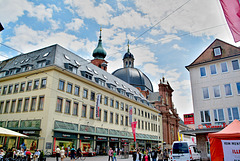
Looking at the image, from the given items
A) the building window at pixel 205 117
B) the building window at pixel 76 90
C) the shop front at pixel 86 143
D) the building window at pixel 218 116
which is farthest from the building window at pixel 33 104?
the building window at pixel 218 116

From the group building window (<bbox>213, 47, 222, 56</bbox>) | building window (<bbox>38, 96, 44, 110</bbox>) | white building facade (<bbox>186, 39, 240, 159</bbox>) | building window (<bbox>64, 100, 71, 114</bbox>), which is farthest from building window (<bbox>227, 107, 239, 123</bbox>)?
building window (<bbox>38, 96, 44, 110</bbox>)

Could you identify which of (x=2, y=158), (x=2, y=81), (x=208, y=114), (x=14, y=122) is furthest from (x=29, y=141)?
(x=208, y=114)

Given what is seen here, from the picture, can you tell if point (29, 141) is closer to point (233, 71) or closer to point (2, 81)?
point (2, 81)

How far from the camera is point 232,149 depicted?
30.2 ft

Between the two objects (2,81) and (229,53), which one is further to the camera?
(2,81)

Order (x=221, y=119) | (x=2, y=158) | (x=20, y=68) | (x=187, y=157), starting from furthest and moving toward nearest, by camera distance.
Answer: (x=20, y=68), (x=221, y=119), (x=187, y=157), (x=2, y=158)

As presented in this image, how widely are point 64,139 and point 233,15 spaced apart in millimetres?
25699

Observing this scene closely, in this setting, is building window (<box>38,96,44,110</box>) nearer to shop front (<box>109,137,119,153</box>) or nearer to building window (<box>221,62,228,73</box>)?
shop front (<box>109,137,119,153</box>)

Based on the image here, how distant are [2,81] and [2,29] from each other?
18650mm

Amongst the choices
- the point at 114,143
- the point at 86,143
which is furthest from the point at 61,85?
the point at 114,143

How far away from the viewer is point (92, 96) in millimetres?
34375

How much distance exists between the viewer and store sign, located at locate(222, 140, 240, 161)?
9008 mm

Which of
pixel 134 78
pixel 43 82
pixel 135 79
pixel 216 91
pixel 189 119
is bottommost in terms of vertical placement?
pixel 189 119

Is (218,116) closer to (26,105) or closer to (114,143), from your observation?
(114,143)
